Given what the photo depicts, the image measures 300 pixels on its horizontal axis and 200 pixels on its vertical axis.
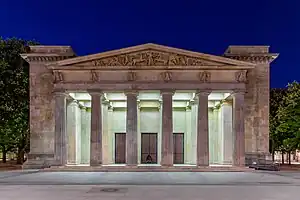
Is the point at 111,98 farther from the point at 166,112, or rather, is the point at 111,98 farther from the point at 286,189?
the point at 286,189

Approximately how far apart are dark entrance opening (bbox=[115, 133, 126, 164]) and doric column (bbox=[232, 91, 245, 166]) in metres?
15.1

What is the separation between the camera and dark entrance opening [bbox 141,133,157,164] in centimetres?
5150

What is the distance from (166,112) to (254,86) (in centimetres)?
982

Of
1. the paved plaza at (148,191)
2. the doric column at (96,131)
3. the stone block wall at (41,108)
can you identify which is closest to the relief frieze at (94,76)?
the doric column at (96,131)

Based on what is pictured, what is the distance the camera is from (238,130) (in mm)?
41250

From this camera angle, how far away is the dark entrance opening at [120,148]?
2007 inches

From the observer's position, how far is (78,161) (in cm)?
4853

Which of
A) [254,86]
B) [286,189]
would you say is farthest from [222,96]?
[286,189]

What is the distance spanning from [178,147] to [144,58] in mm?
14962

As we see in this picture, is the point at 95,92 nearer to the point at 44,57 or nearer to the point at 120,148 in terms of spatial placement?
the point at 44,57

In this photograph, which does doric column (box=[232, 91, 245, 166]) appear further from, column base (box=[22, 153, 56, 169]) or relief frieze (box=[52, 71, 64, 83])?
column base (box=[22, 153, 56, 169])

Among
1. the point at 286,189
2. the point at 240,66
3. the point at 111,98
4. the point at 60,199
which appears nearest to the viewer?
the point at 60,199

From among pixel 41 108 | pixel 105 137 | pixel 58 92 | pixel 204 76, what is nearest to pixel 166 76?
pixel 204 76

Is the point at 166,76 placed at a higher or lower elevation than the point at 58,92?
higher
